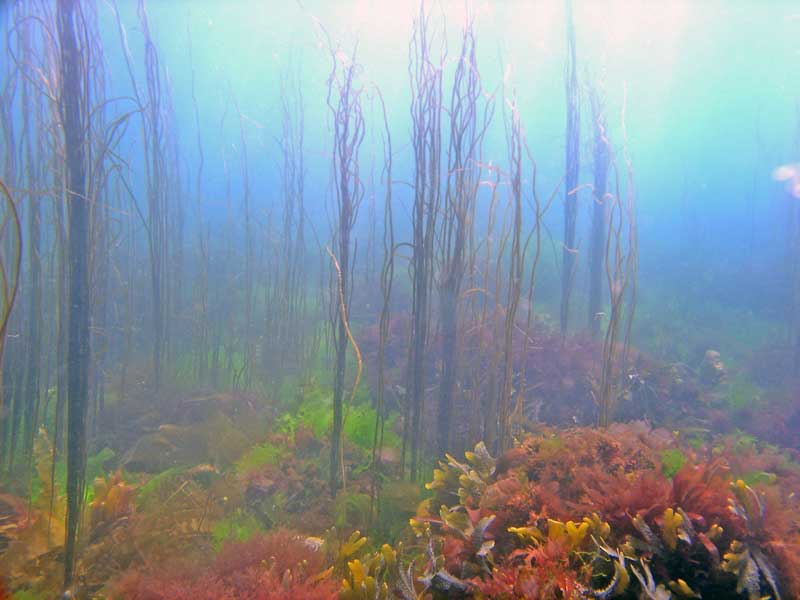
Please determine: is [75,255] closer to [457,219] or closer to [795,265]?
[457,219]

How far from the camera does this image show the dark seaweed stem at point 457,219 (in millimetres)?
3664

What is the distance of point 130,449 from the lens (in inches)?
198

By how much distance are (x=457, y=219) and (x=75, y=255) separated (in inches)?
109

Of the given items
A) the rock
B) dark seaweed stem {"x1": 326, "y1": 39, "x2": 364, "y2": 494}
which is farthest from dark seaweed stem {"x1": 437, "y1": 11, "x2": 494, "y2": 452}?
the rock

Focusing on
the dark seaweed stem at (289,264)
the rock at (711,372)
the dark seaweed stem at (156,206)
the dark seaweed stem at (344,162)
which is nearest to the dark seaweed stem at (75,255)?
the dark seaweed stem at (344,162)

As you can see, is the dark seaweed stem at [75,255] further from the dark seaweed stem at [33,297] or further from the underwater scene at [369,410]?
the dark seaweed stem at [33,297]

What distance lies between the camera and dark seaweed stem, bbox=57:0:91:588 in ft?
8.05

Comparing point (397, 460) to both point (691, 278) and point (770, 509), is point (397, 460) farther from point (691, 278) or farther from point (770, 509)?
point (691, 278)

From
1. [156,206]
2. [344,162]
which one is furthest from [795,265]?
[156,206]

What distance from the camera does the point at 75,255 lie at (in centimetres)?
248

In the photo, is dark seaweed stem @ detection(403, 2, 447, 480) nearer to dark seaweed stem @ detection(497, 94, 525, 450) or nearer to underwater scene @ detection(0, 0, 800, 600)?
underwater scene @ detection(0, 0, 800, 600)

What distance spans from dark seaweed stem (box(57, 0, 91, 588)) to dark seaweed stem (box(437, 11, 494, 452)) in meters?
2.55

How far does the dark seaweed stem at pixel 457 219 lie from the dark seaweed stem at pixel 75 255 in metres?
Result: 2.55

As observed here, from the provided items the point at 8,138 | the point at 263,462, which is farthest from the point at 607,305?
the point at 8,138
